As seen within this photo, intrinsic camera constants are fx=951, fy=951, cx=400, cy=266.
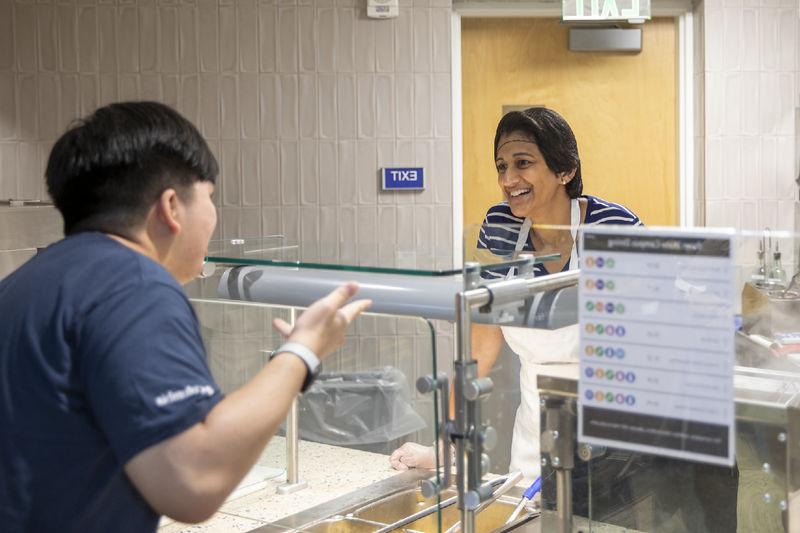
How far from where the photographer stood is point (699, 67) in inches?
150

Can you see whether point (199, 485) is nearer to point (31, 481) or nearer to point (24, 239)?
point (31, 481)

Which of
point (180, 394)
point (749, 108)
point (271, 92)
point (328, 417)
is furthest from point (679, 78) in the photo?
point (180, 394)

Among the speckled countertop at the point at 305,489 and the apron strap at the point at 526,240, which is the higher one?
the apron strap at the point at 526,240

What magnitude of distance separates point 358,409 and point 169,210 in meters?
0.47

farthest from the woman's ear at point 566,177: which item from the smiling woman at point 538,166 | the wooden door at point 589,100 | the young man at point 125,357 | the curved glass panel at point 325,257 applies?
the wooden door at point 589,100

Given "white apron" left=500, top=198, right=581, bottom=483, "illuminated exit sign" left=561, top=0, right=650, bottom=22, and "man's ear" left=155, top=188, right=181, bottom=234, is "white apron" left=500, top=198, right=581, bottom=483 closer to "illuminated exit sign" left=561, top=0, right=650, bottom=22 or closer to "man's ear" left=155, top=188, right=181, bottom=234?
"man's ear" left=155, top=188, right=181, bottom=234

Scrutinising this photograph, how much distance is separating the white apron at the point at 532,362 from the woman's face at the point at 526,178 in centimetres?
118

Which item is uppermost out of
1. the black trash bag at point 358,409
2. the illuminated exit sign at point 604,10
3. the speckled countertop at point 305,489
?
the illuminated exit sign at point 604,10

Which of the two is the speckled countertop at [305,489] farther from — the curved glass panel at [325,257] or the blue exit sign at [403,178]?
the blue exit sign at [403,178]

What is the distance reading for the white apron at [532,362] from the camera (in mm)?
1000

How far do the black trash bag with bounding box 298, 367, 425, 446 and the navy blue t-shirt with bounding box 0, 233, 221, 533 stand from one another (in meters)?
0.35

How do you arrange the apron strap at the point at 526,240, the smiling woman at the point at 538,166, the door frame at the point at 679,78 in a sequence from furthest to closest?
the door frame at the point at 679,78 < the smiling woman at the point at 538,166 < the apron strap at the point at 526,240

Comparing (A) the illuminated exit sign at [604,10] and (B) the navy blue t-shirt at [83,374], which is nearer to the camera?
(B) the navy blue t-shirt at [83,374]

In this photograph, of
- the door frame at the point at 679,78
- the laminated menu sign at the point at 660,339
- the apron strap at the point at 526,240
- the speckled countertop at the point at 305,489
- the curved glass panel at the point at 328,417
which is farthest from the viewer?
the door frame at the point at 679,78
